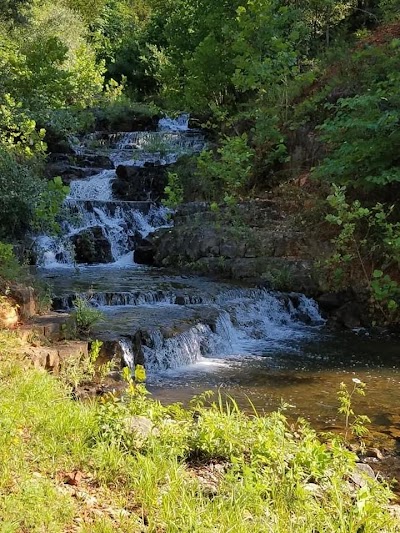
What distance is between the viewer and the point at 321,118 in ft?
48.1

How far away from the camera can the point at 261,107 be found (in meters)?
16.4

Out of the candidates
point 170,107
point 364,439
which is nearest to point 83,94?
point 170,107

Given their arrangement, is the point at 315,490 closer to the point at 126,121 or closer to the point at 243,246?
the point at 243,246

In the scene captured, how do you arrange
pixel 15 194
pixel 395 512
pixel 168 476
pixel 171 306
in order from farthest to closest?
pixel 15 194 → pixel 171 306 → pixel 395 512 → pixel 168 476

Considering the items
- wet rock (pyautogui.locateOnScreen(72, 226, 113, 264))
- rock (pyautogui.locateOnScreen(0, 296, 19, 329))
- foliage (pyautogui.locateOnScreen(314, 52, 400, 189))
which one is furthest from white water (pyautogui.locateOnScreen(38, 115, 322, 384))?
foliage (pyautogui.locateOnScreen(314, 52, 400, 189))

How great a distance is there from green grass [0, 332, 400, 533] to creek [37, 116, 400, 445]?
2311 millimetres

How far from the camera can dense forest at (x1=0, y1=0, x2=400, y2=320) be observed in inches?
410

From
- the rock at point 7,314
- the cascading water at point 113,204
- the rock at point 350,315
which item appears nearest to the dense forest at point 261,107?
the rock at point 350,315

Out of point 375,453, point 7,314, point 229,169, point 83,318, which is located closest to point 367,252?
point 229,169

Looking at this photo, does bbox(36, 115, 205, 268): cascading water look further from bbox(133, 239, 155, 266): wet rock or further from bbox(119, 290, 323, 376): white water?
bbox(119, 290, 323, 376): white water

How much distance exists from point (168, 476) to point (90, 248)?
11557mm

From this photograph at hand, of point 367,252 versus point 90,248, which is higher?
point 90,248

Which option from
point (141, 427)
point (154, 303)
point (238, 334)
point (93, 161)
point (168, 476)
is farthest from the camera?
point (93, 161)

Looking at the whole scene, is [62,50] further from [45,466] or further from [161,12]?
[45,466]
